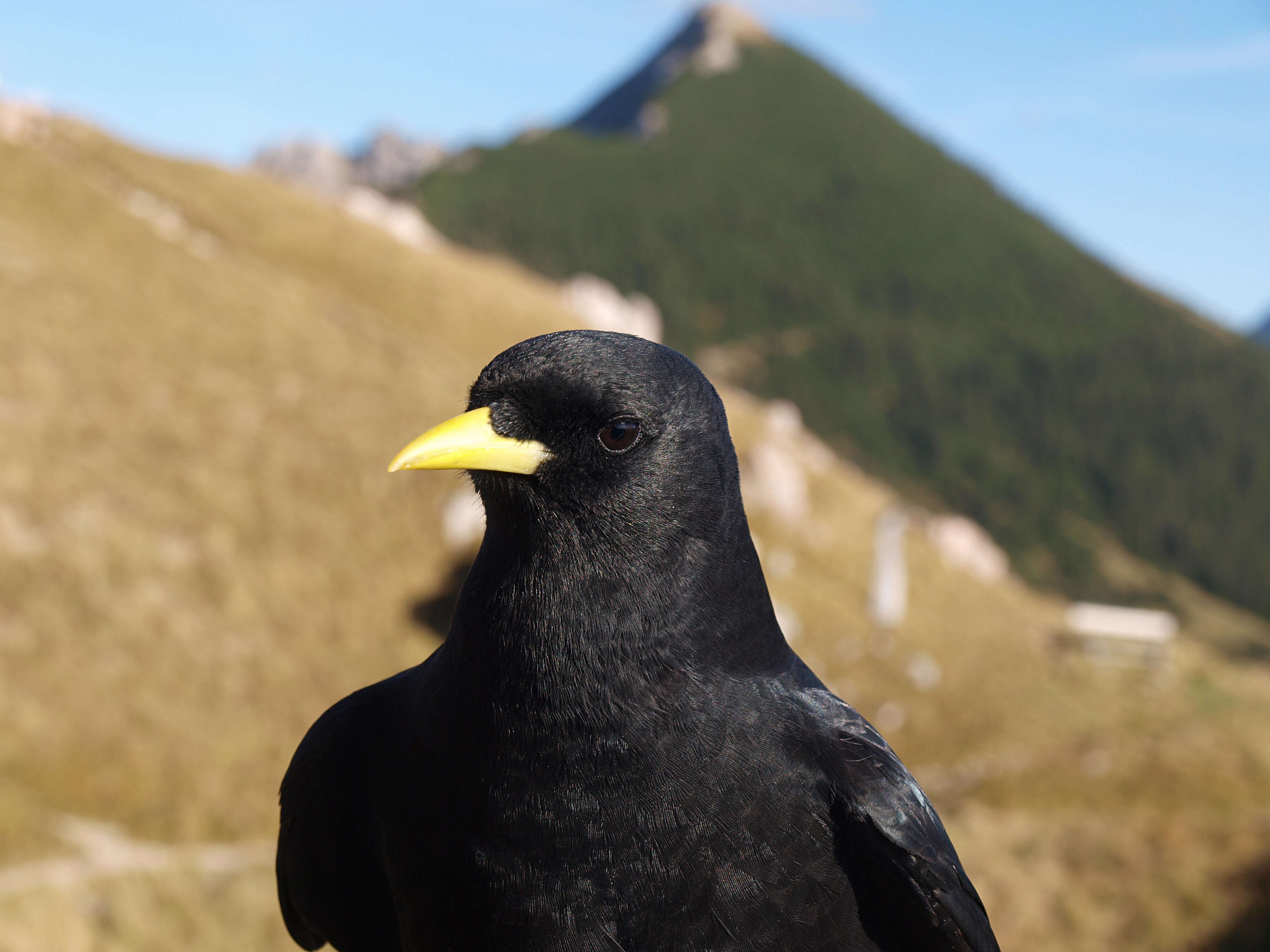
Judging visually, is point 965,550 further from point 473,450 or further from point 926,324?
point 926,324

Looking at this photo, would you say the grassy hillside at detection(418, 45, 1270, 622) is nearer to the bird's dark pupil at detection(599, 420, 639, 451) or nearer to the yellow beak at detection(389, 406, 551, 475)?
the bird's dark pupil at detection(599, 420, 639, 451)

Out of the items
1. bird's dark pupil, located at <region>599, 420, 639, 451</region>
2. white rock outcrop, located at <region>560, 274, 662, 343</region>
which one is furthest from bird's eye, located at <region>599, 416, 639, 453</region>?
white rock outcrop, located at <region>560, 274, 662, 343</region>

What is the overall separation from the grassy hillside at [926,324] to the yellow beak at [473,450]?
77678 mm

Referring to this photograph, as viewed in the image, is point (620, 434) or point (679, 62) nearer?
point (620, 434)

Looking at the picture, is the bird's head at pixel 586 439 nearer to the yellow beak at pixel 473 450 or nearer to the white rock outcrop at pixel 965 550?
the yellow beak at pixel 473 450

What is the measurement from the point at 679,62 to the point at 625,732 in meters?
169

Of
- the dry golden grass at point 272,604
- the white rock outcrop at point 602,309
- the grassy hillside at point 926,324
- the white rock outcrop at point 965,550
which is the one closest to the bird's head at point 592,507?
the dry golden grass at point 272,604

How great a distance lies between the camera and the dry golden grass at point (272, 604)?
1044cm

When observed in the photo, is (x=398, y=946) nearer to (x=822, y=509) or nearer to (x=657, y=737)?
(x=657, y=737)

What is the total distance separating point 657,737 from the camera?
2424mm

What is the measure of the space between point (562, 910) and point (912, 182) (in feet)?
411

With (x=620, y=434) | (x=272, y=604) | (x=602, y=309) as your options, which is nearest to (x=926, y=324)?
Answer: (x=602, y=309)

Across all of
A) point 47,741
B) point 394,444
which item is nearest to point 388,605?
point 394,444

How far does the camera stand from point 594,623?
2463mm
